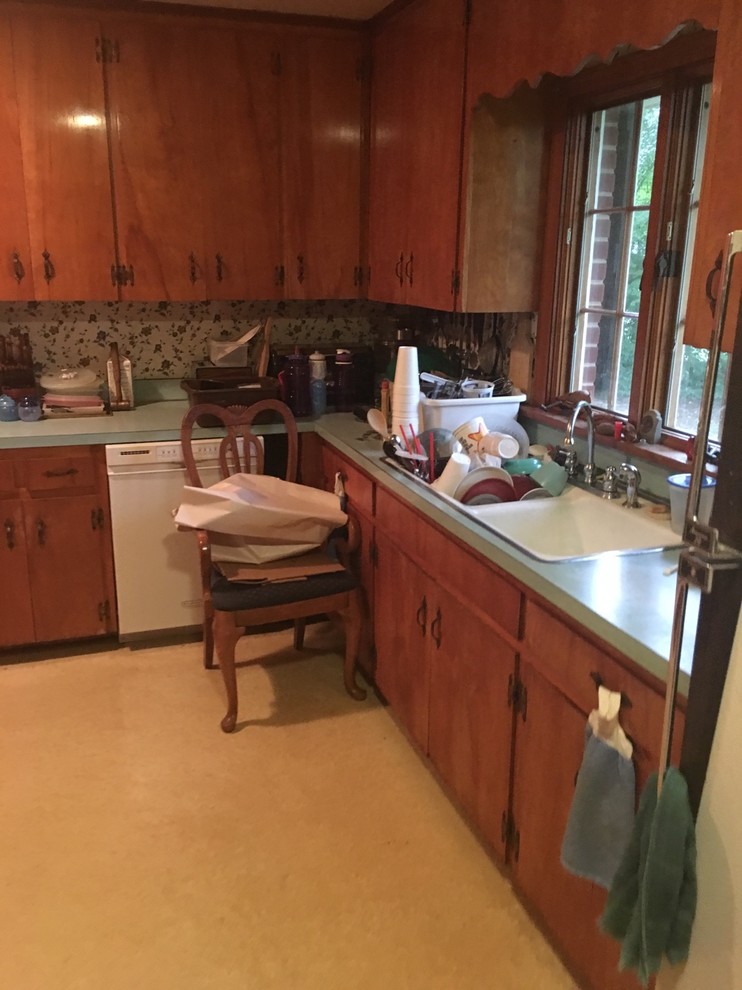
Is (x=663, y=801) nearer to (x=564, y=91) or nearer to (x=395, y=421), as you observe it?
(x=395, y=421)

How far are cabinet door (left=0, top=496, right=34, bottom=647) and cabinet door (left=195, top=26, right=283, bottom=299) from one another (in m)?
1.17

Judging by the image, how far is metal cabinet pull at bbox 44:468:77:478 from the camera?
3.06 metres

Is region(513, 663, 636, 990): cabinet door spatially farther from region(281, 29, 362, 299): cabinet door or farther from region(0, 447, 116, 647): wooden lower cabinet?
region(281, 29, 362, 299): cabinet door

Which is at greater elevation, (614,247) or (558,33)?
(558,33)

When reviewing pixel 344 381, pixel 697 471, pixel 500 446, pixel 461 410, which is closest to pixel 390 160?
pixel 344 381

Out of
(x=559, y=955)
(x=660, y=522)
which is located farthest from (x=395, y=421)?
(x=559, y=955)

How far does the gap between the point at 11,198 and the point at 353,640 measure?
206cm

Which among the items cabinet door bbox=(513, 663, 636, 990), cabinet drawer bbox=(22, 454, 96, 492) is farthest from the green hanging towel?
cabinet drawer bbox=(22, 454, 96, 492)

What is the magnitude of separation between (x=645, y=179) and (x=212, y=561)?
181cm

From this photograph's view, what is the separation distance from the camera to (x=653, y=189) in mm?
2297

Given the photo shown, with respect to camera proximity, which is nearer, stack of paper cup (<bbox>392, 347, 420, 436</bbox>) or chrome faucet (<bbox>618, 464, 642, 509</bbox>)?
chrome faucet (<bbox>618, 464, 642, 509</bbox>)

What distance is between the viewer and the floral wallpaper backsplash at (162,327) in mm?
3551

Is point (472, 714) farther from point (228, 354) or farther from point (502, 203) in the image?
point (228, 354)

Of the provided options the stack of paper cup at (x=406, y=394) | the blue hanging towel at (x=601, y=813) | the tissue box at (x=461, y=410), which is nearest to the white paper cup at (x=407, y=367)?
the stack of paper cup at (x=406, y=394)
